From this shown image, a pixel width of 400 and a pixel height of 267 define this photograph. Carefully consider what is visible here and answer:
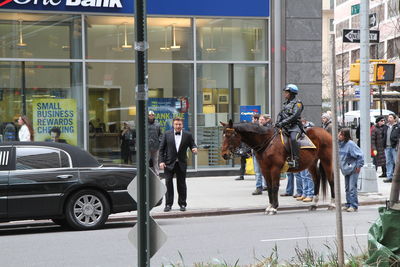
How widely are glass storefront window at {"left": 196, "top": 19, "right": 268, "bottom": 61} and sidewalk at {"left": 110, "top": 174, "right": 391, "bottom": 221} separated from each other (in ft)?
13.7

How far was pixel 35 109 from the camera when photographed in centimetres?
1998

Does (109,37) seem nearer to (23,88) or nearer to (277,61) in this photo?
(23,88)

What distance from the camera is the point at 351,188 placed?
48.0 ft

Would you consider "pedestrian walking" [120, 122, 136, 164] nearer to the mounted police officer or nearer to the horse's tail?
the horse's tail

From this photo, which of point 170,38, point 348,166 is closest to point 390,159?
point 348,166

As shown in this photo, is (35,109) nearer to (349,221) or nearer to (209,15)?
(209,15)

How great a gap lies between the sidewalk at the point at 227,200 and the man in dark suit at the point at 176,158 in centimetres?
35

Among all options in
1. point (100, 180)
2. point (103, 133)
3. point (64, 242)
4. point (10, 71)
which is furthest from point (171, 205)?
point (10, 71)

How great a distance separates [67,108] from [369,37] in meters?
8.94

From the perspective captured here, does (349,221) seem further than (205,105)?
No

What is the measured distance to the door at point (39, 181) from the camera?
11398 mm

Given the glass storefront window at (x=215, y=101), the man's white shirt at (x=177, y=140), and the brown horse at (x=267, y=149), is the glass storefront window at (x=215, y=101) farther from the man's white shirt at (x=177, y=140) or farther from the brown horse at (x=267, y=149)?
the brown horse at (x=267, y=149)

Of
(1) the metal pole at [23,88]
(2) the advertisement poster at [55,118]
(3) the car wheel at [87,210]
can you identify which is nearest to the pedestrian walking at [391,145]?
(2) the advertisement poster at [55,118]

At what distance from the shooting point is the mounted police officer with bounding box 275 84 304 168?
13805 mm
